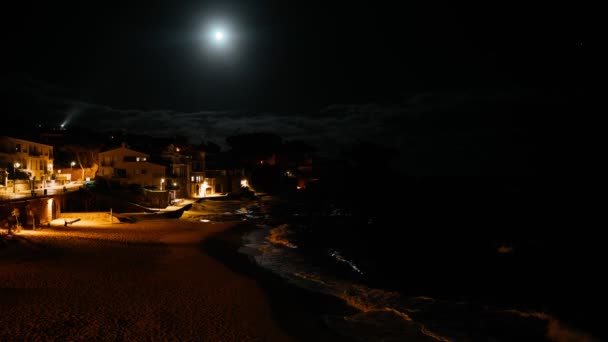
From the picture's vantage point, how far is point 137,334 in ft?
35.5

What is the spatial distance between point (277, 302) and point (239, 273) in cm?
445

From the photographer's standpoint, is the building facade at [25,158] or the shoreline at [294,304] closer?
the shoreline at [294,304]

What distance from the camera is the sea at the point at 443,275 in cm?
1358

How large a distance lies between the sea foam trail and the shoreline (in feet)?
1.41

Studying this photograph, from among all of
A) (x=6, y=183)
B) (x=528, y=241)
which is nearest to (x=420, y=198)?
(x=528, y=241)

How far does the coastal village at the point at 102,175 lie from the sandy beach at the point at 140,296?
7426mm

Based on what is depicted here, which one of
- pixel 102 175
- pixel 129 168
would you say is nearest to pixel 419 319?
pixel 129 168

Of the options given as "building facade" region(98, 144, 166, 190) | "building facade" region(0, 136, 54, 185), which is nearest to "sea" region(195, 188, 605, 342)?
"building facade" region(98, 144, 166, 190)

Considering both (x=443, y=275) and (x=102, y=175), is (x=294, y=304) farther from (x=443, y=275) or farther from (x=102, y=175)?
(x=102, y=175)

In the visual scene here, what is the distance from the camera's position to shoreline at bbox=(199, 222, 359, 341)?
12219 mm

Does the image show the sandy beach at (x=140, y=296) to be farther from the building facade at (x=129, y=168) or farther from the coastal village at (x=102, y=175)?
the building facade at (x=129, y=168)

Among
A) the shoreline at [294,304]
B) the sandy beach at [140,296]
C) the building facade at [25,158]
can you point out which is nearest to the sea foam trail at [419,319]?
the shoreline at [294,304]

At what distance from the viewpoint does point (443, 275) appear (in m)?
22.8

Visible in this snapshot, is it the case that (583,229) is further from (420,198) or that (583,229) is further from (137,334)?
(137,334)
